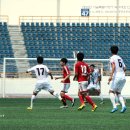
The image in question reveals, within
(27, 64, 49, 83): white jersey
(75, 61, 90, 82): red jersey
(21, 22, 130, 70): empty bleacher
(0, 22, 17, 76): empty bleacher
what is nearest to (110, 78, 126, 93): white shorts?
(75, 61, 90, 82): red jersey

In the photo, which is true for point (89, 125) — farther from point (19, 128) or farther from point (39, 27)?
point (39, 27)

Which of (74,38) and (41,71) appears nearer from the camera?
(41,71)

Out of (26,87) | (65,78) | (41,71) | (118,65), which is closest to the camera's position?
(118,65)

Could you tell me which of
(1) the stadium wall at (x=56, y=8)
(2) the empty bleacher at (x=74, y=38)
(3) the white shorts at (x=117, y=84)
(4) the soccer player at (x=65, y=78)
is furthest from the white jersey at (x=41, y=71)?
(1) the stadium wall at (x=56, y=8)

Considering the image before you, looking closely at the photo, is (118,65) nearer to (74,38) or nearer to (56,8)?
(74,38)

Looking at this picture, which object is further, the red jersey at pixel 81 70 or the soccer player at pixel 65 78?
the soccer player at pixel 65 78

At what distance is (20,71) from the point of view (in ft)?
122

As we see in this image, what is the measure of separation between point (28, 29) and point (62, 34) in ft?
7.54

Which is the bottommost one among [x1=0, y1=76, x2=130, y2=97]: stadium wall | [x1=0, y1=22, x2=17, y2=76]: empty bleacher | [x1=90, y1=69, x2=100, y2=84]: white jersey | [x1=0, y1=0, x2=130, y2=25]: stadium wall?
[x1=0, y1=76, x2=130, y2=97]: stadium wall

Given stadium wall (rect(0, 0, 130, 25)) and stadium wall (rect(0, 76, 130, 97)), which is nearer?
stadium wall (rect(0, 76, 130, 97))

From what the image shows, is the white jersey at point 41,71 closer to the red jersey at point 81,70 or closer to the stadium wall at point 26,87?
the red jersey at point 81,70

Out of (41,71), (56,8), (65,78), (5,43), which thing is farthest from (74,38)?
(41,71)

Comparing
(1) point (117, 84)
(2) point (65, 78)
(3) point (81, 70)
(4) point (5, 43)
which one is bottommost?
(2) point (65, 78)

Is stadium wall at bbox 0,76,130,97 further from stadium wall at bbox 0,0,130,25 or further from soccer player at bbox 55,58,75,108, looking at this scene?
soccer player at bbox 55,58,75,108
